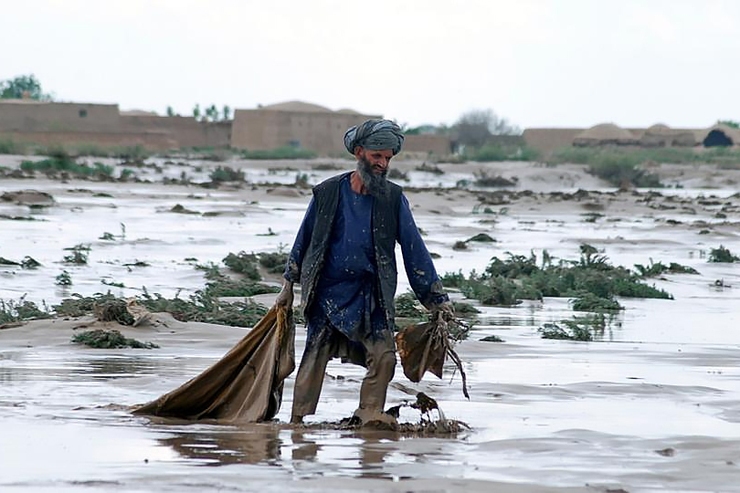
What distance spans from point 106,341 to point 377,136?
416 centimetres

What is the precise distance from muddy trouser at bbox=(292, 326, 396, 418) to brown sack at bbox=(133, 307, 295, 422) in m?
0.11

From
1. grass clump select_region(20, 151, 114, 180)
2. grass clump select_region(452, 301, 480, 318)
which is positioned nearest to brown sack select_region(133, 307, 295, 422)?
grass clump select_region(452, 301, 480, 318)

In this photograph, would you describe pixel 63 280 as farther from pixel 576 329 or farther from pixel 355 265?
pixel 355 265

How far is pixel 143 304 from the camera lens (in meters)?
13.6

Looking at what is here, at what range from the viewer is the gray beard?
820 centimetres

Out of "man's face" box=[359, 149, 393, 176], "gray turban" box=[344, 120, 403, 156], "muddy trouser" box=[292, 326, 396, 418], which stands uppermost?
"gray turban" box=[344, 120, 403, 156]

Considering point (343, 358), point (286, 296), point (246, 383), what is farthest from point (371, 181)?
point (246, 383)

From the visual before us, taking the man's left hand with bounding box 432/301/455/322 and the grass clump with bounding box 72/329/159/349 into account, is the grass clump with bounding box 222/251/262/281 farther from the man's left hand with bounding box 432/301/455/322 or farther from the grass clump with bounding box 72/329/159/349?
the man's left hand with bounding box 432/301/455/322

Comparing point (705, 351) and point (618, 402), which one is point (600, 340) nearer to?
point (705, 351)

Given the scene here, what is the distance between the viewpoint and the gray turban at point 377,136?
820cm

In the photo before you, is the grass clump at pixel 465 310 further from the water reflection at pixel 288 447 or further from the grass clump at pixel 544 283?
the water reflection at pixel 288 447

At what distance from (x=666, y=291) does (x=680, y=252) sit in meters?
7.52

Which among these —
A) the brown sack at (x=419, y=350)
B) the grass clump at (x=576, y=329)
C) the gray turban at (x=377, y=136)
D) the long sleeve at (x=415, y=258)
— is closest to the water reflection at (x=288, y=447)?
the brown sack at (x=419, y=350)

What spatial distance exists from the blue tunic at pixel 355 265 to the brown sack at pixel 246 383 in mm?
327
